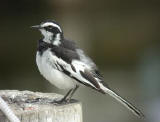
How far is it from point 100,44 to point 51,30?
4080 millimetres

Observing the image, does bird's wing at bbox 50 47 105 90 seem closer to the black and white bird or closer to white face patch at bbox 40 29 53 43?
the black and white bird

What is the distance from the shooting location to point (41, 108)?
497 centimetres

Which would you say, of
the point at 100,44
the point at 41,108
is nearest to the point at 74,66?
the point at 41,108

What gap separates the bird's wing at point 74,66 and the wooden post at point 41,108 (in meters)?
0.24

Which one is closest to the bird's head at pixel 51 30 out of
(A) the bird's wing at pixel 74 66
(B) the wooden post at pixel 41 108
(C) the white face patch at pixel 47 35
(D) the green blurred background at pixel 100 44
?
(C) the white face patch at pixel 47 35

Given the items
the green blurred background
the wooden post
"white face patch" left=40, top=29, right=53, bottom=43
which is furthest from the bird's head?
the green blurred background

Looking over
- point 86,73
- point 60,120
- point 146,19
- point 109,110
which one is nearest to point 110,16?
point 146,19

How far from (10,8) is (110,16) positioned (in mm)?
1191

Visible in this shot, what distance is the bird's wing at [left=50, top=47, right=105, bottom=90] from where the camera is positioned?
5.73 metres

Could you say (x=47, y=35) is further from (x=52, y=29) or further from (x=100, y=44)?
(x=100, y=44)

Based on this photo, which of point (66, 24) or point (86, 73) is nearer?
point (86, 73)

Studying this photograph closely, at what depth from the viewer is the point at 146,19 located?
10094 millimetres

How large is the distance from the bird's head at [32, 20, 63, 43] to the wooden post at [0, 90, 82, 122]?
0.54m

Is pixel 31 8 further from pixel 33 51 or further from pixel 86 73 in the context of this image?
pixel 86 73
